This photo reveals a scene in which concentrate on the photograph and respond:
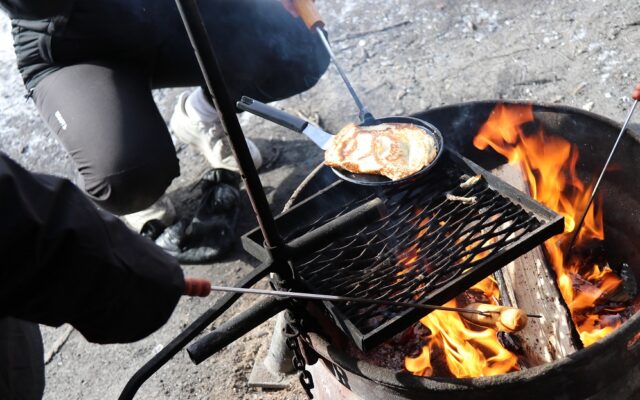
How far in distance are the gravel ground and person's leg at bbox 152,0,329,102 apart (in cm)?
51

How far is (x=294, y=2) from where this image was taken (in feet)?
9.20

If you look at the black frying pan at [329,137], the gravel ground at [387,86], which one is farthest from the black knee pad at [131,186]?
the black frying pan at [329,137]

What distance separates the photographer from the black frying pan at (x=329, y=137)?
2.17 metres

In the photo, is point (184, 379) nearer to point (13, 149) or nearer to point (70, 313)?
point (70, 313)

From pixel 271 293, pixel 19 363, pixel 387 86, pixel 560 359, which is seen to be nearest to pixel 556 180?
pixel 560 359

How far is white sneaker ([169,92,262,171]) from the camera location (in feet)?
12.5

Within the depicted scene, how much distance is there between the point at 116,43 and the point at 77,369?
1.72 metres

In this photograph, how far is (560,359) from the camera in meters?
1.61

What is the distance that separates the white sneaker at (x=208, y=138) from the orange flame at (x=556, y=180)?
5.67 ft

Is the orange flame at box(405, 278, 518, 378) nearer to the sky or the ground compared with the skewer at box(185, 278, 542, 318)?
nearer to the ground

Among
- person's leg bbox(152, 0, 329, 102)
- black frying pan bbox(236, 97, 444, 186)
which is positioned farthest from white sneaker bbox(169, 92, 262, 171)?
black frying pan bbox(236, 97, 444, 186)

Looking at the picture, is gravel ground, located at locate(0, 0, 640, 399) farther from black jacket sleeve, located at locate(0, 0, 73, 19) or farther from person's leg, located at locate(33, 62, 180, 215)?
black jacket sleeve, located at locate(0, 0, 73, 19)

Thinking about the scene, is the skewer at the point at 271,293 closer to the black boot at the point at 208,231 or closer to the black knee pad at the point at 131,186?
the black knee pad at the point at 131,186

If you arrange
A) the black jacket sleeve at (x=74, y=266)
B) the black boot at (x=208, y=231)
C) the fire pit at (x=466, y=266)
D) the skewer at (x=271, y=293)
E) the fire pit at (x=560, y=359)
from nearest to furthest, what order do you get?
the black jacket sleeve at (x=74, y=266)
the skewer at (x=271, y=293)
the fire pit at (x=466, y=266)
the fire pit at (x=560, y=359)
the black boot at (x=208, y=231)
